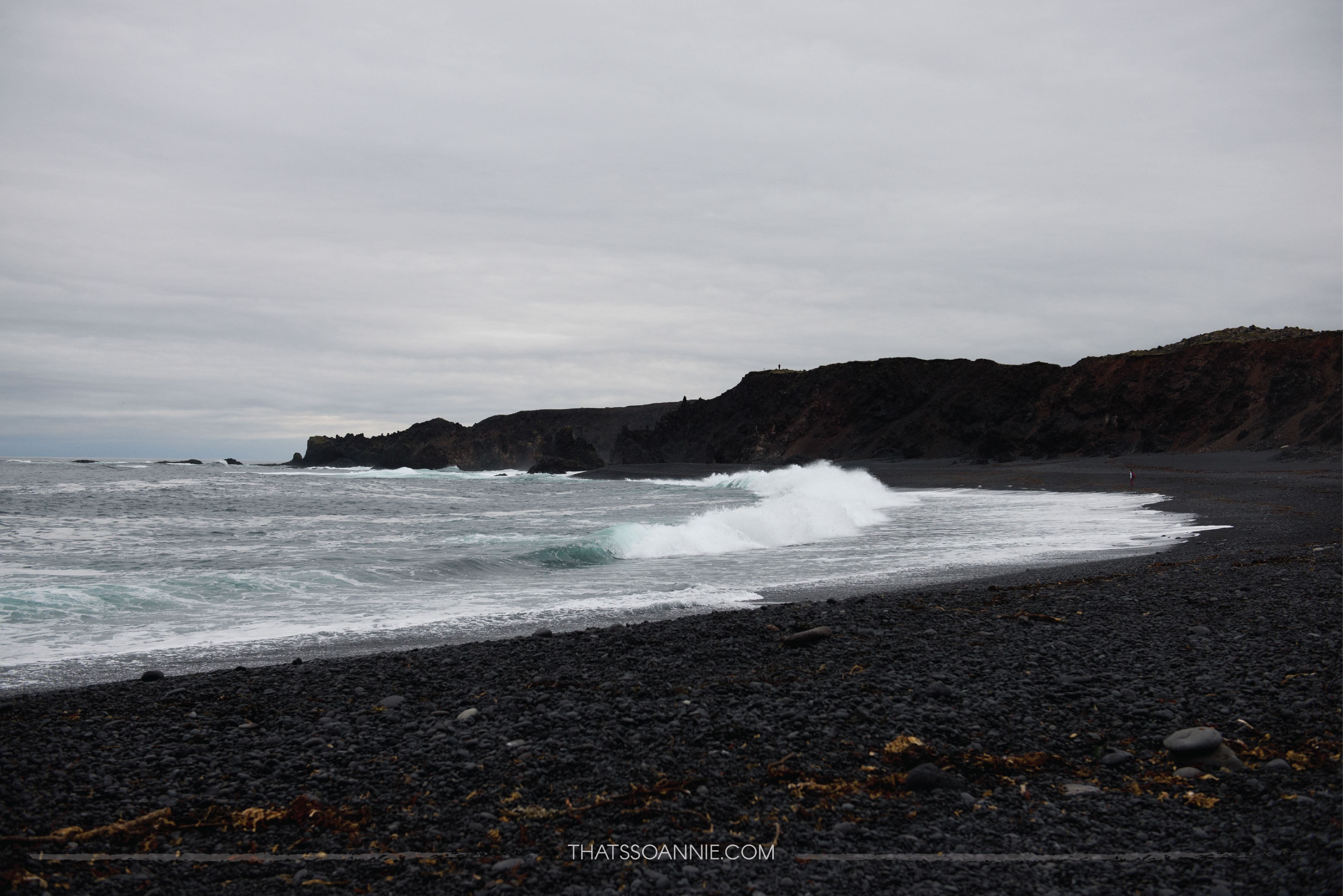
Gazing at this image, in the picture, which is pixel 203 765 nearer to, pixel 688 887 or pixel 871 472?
pixel 688 887

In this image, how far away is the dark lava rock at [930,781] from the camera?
3.31 metres

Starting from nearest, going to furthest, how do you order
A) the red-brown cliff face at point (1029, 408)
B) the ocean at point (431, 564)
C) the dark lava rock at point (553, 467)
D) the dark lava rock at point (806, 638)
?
the dark lava rock at point (806, 638) < the ocean at point (431, 564) < the red-brown cliff face at point (1029, 408) < the dark lava rock at point (553, 467)

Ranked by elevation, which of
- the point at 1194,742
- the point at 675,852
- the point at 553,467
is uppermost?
the point at 553,467

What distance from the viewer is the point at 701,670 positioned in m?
5.24

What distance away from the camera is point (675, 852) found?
113 inches

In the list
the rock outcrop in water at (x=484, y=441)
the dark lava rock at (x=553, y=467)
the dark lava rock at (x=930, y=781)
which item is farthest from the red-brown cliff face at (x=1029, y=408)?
the dark lava rock at (x=930, y=781)

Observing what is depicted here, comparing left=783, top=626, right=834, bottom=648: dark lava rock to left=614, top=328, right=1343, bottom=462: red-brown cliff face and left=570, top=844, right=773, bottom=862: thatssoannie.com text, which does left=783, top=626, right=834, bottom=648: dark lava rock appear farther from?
left=614, top=328, right=1343, bottom=462: red-brown cliff face

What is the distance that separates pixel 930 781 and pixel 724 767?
36.0 inches

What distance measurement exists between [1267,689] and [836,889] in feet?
10.4

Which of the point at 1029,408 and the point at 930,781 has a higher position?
the point at 1029,408

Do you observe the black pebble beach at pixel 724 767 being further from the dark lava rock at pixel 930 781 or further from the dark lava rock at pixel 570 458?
the dark lava rock at pixel 570 458

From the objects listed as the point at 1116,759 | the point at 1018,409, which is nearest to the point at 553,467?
the point at 1018,409

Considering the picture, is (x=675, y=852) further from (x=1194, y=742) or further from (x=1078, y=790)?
(x=1194, y=742)

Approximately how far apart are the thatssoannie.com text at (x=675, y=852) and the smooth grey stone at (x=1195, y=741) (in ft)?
6.68
